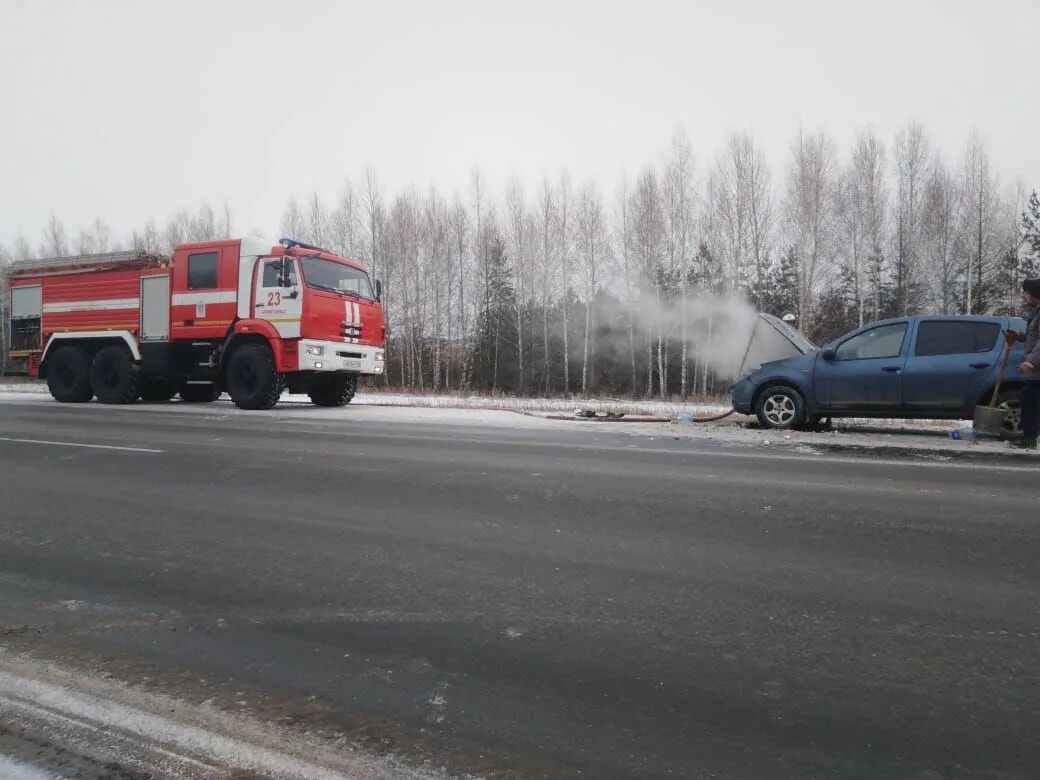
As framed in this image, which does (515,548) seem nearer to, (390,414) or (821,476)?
(821,476)

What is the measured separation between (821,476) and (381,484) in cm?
411

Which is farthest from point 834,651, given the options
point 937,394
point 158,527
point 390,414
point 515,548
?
point 390,414

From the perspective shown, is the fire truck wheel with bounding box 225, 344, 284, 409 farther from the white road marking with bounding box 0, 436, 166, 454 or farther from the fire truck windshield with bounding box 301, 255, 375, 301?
the white road marking with bounding box 0, 436, 166, 454

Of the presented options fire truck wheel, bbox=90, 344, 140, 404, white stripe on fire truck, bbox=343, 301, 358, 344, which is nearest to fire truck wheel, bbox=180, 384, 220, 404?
fire truck wheel, bbox=90, 344, 140, 404

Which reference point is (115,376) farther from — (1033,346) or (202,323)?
(1033,346)

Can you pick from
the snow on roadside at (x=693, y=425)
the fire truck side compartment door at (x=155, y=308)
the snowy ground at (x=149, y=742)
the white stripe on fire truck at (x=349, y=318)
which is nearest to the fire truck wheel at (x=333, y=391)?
the snow on roadside at (x=693, y=425)

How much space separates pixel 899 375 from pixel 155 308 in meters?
14.6

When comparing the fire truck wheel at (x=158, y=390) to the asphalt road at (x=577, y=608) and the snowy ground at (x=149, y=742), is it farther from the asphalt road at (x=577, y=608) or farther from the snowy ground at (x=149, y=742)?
the snowy ground at (x=149, y=742)

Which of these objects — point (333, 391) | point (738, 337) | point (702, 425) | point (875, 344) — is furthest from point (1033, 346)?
point (333, 391)

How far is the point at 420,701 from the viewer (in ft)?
8.18

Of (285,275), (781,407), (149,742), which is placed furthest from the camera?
(285,275)

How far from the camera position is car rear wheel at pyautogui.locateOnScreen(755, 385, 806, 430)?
10.3 meters

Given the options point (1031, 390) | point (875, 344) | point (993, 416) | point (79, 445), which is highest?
point (875, 344)

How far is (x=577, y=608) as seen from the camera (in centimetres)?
331
